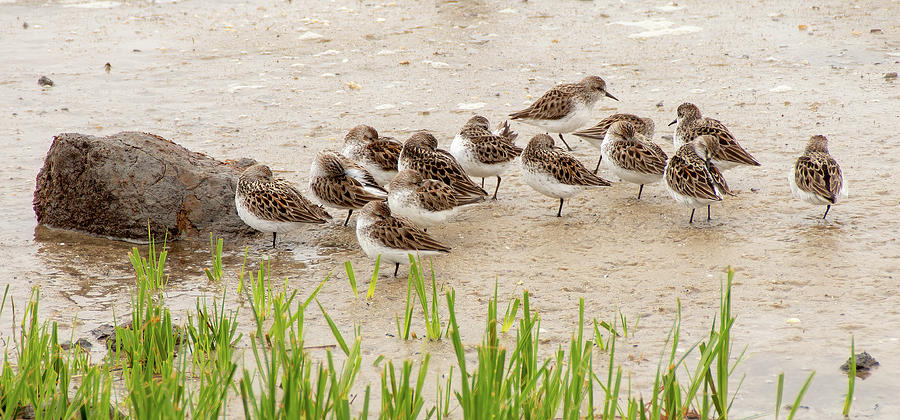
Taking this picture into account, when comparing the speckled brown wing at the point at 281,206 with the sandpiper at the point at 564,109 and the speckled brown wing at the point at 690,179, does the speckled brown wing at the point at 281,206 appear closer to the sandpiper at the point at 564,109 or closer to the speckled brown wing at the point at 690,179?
the speckled brown wing at the point at 690,179

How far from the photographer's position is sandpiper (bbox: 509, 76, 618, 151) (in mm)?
10742

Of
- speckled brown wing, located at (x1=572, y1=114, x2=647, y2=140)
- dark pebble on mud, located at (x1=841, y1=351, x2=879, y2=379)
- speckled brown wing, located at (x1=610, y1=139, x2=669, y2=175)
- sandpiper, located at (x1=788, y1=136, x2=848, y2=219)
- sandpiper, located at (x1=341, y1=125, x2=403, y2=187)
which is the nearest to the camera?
dark pebble on mud, located at (x1=841, y1=351, x2=879, y2=379)

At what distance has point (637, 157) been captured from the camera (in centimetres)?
905

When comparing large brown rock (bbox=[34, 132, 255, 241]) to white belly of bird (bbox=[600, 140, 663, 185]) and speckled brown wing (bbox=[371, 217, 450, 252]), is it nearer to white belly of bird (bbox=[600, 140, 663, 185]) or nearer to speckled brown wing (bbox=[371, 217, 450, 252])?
speckled brown wing (bbox=[371, 217, 450, 252])

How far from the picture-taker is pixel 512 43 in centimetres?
1459

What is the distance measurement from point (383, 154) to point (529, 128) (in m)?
2.51

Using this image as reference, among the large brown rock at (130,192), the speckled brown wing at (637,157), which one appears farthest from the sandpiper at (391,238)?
the speckled brown wing at (637,157)

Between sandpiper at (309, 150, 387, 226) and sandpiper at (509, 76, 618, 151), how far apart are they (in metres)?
2.54

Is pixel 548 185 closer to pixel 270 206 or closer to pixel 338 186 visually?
pixel 338 186

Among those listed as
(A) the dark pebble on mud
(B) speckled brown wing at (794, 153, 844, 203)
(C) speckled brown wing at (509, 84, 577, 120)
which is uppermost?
(C) speckled brown wing at (509, 84, 577, 120)

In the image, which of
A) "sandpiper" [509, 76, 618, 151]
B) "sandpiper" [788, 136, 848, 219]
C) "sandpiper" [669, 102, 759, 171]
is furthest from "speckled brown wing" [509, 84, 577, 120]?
"sandpiper" [788, 136, 848, 219]

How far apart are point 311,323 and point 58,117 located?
6.82m

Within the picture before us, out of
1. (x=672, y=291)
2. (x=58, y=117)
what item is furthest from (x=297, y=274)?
(x=58, y=117)

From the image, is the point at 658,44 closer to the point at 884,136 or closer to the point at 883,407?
the point at 884,136
